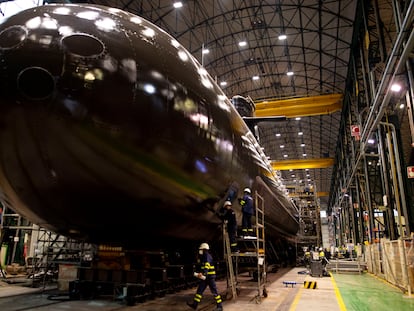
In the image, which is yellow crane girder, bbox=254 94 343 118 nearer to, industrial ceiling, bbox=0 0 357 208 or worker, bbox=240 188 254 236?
industrial ceiling, bbox=0 0 357 208

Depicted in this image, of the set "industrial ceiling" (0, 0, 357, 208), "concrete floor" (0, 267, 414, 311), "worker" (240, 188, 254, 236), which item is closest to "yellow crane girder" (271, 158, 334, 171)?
"industrial ceiling" (0, 0, 357, 208)

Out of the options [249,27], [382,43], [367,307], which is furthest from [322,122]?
[367,307]

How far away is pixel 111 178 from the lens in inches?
167

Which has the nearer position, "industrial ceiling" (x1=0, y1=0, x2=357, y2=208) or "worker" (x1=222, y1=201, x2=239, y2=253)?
"worker" (x1=222, y1=201, x2=239, y2=253)

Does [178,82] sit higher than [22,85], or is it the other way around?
[178,82]

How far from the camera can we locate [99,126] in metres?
3.98

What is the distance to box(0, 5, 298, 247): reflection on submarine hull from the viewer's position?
3.85 metres

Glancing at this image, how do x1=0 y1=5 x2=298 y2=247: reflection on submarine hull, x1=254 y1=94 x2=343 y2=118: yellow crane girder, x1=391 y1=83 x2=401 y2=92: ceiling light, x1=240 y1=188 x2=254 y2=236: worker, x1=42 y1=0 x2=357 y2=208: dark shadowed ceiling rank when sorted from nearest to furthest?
x1=0 y1=5 x2=298 y2=247: reflection on submarine hull → x1=240 y1=188 x2=254 y2=236: worker → x1=391 y1=83 x2=401 y2=92: ceiling light → x1=42 y1=0 x2=357 y2=208: dark shadowed ceiling → x1=254 y1=94 x2=343 y2=118: yellow crane girder

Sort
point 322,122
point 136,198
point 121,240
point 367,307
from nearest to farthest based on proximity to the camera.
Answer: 1. point 136,198
2. point 121,240
3. point 367,307
4. point 322,122

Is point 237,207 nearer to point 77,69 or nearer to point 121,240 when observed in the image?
point 121,240

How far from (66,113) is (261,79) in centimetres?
2855

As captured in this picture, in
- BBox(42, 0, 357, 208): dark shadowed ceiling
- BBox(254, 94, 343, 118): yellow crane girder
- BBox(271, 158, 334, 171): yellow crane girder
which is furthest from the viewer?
BBox(271, 158, 334, 171): yellow crane girder

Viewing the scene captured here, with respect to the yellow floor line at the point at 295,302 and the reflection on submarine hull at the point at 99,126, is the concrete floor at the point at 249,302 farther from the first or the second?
the reflection on submarine hull at the point at 99,126

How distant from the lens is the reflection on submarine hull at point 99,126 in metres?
3.85
